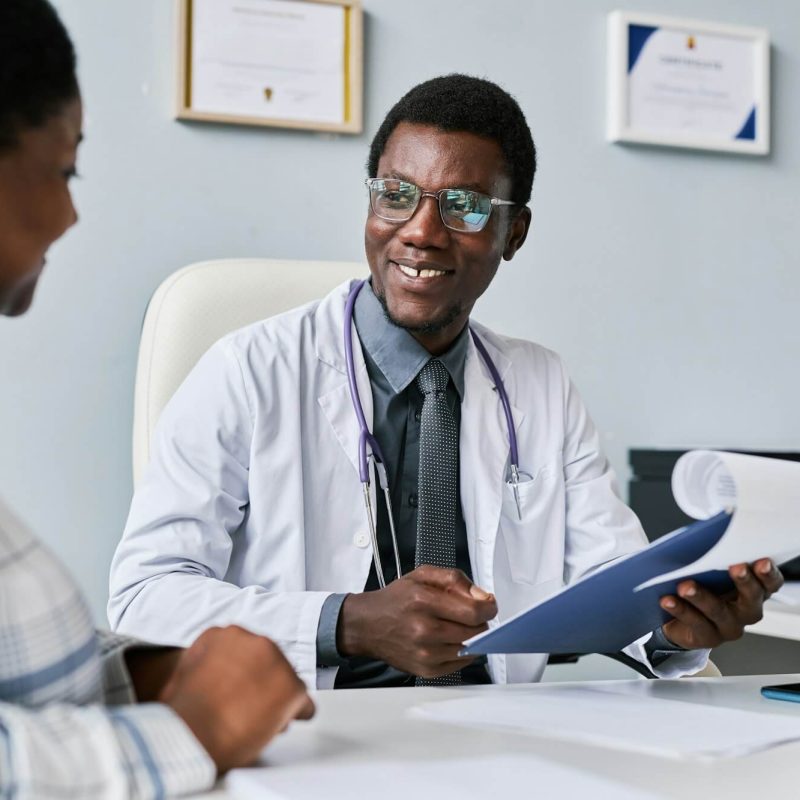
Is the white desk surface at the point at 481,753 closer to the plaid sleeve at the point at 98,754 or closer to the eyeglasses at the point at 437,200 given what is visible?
the plaid sleeve at the point at 98,754

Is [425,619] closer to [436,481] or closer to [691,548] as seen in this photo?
[691,548]

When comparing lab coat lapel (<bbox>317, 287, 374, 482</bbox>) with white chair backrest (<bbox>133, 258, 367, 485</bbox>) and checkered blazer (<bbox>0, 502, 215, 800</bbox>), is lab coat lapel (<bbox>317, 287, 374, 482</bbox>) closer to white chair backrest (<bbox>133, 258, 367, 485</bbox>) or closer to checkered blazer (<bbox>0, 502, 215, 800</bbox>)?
white chair backrest (<bbox>133, 258, 367, 485</bbox>)

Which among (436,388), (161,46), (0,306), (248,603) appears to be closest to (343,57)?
(161,46)

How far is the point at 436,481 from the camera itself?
1362 mm

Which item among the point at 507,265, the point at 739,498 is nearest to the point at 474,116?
the point at 507,265

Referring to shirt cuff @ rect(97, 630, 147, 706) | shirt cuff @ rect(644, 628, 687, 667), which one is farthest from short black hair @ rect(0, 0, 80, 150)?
shirt cuff @ rect(644, 628, 687, 667)

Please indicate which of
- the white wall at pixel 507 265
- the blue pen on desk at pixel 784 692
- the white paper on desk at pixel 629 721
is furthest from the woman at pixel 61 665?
the white wall at pixel 507 265

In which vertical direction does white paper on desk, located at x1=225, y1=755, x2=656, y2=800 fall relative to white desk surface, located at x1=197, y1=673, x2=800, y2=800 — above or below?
above

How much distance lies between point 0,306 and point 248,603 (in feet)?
1.84

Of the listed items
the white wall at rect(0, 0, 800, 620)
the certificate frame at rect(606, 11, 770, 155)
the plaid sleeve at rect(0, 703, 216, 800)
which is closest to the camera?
the plaid sleeve at rect(0, 703, 216, 800)

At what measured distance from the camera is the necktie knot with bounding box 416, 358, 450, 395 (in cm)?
143

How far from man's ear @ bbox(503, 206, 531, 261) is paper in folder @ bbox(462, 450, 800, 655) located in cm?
70

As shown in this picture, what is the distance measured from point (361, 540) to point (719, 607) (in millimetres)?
420

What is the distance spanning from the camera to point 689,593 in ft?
3.50
